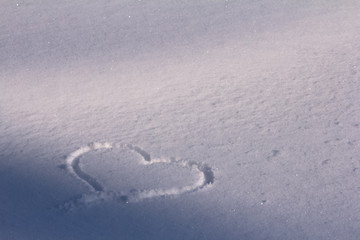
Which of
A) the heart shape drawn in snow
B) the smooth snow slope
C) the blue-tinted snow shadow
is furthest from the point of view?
the heart shape drawn in snow

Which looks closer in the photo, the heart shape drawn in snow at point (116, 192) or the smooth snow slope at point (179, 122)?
the smooth snow slope at point (179, 122)

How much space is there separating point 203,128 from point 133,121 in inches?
30.6

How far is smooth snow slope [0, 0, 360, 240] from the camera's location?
4.10 metres

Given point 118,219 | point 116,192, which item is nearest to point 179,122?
point 116,192

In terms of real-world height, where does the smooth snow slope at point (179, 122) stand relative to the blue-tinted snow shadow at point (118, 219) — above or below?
above

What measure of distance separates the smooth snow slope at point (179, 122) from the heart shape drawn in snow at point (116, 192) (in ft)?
0.05

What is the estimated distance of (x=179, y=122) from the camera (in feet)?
17.5

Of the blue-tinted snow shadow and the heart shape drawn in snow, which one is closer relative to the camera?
the blue-tinted snow shadow

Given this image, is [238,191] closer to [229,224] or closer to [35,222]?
[229,224]

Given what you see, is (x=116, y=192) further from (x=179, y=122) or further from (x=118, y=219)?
(x=179, y=122)

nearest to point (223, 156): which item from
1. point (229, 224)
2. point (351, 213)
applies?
point (229, 224)

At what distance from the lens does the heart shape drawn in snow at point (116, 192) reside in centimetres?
425

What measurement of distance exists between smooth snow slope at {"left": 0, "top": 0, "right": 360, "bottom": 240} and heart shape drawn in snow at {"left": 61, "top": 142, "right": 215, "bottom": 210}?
0.05 ft

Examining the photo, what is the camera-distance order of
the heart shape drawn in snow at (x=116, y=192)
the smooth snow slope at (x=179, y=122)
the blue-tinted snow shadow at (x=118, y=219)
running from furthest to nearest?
the heart shape drawn in snow at (x=116, y=192)
the smooth snow slope at (x=179, y=122)
the blue-tinted snow shadow at (x=118, y=219)
